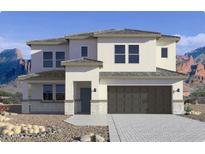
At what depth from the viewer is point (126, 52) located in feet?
106

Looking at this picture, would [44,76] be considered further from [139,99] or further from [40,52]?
[139,99]

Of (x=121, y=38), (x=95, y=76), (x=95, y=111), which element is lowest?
(x=95, y=111)

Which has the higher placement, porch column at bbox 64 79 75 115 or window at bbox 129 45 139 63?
window at bbox 129 45 139 63

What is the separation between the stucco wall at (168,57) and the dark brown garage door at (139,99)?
341 cm

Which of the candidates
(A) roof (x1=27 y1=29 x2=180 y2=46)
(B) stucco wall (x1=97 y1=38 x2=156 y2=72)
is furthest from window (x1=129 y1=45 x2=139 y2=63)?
(A) roof (x1=27 y1=29 x2=180 y2=46)

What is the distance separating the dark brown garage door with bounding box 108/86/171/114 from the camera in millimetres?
31844

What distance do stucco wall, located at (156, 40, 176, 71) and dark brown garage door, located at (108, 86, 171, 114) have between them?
Answer: 341 cm

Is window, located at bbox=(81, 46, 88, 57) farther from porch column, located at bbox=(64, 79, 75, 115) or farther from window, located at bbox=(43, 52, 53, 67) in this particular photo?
porch column, located at bbox=(64, 79, 75, 115)

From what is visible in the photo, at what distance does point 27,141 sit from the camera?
15312 millimetres
